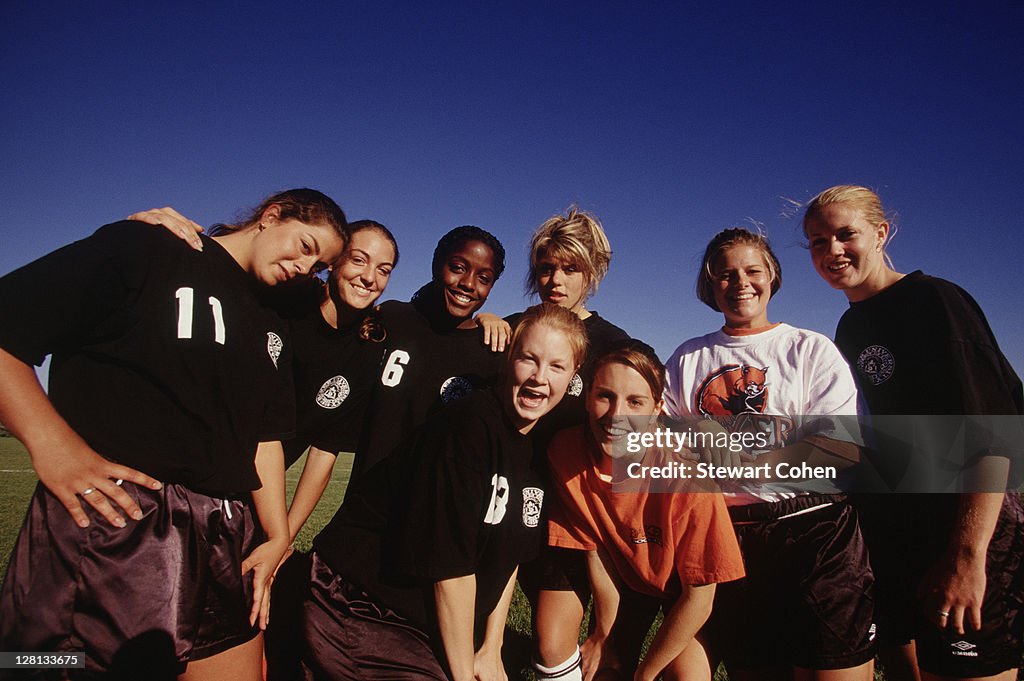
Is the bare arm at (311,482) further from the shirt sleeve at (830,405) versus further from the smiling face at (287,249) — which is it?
the shirt sleeve at (830,405)

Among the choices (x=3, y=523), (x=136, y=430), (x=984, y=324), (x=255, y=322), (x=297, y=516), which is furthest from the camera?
(x=3, y=523)

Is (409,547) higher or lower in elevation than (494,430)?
lower

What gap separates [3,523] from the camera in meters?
7.62

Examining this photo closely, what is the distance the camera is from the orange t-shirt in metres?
2.48

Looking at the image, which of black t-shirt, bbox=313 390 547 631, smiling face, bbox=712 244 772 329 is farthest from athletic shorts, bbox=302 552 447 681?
smiling face, bbox=712 244 772 329

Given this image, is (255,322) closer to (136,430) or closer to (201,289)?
(201,289)

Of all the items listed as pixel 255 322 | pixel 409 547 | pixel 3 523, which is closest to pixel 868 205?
pixel 409 547

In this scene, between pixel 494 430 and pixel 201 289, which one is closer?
pixel 201 289

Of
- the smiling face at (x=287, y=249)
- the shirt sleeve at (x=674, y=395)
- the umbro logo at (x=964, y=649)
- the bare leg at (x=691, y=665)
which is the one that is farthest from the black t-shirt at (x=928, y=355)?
the smiling face at (x=287, y=249)

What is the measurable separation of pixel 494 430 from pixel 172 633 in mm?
1590

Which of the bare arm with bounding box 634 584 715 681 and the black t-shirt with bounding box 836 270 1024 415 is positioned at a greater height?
the black t-shirt with bounding box 836 270 1024 415

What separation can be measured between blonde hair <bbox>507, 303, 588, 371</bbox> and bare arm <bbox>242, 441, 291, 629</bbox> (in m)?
1.43

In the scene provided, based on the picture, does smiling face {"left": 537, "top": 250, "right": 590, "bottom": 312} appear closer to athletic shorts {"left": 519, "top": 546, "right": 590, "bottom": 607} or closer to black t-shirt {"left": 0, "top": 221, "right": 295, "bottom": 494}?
athletic shorts {"left": 519, "top": 546, "right": 590, "bottom": 607}

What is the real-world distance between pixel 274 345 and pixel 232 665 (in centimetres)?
154
